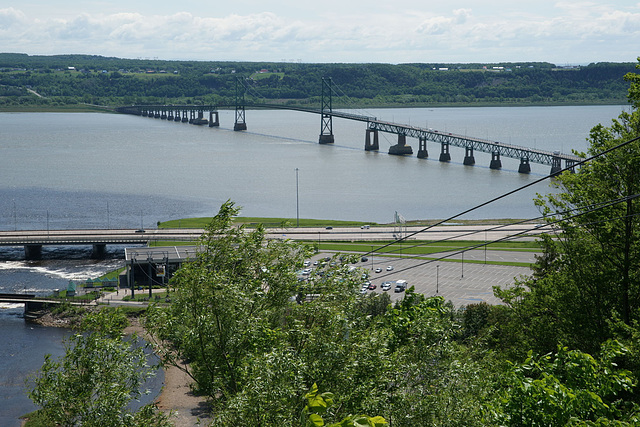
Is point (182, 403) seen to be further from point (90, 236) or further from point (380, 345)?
point (90, 236)

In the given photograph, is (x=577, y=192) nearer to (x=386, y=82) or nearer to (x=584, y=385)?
(x=584, y=385)

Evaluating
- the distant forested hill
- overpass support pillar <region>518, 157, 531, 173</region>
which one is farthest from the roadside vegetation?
the distant forested hill

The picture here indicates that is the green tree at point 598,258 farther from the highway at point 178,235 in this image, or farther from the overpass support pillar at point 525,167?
the overpass support pillar at point 525,167

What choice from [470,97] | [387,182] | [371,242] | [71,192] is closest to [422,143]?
[387,182]

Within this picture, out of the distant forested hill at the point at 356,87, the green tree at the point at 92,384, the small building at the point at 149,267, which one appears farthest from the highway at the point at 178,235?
the distant forested hill at the point at 356,87

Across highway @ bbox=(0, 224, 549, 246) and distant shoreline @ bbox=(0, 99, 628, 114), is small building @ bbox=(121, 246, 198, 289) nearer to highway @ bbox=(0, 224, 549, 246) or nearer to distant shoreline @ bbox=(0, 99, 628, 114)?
highway @ bbox=(0, 224, 549, 246)

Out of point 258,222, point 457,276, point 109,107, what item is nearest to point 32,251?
point 258,222

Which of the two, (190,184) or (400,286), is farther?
(190,184)
